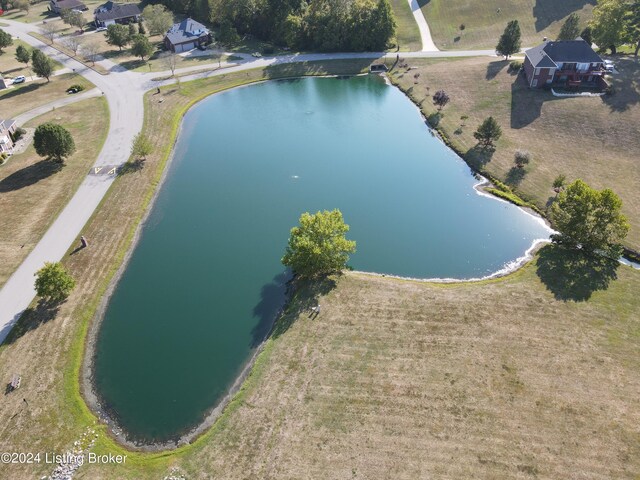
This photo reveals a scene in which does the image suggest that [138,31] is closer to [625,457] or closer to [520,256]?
[520,256]

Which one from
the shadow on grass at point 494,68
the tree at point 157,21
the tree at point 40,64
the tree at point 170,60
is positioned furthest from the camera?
the tree at point 157,21

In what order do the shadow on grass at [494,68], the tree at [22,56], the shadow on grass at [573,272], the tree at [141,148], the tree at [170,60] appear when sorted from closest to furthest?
the shadow on grass at [573,272] → the tree at [141,148] → the shadow on grass at [494,68] → the tree at [170,60] → the tree at [22,56]

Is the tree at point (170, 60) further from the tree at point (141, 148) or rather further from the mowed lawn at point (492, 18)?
the mowed lawn at point (492, 18)

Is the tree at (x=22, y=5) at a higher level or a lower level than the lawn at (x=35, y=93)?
higher

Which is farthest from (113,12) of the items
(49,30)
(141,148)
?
(141,148)

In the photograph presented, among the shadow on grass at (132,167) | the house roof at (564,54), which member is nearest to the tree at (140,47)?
the shadow on grass at (132,167)

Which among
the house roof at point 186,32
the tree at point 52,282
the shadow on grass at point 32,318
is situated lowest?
the shadow on grass at point 32,318

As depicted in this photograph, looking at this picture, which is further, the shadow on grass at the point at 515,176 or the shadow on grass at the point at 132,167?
the shadow on grass at the point at 132,167
